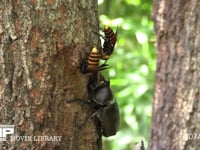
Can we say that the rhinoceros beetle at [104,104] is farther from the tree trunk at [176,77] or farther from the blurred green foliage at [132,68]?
the blurred green foliage at [132,68]

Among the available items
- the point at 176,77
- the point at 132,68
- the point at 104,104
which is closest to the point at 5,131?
the point at 104,104

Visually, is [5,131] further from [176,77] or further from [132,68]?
[132,68]

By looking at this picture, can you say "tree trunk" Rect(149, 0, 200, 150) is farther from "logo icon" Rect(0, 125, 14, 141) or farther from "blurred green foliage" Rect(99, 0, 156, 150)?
"logo icon" Rect(0, 125, 14, 141)

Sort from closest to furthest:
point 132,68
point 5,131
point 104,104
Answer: point 5,131
point 104,104
point 132,68

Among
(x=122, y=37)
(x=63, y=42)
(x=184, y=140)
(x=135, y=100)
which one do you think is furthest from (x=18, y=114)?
(x=122, y=37)

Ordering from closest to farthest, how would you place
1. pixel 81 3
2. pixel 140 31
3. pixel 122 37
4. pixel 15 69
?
pixel 15 69, pixel 81 3, pixel 140 31, pixel 122 37

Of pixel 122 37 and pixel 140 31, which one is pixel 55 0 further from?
pixel 122 37
